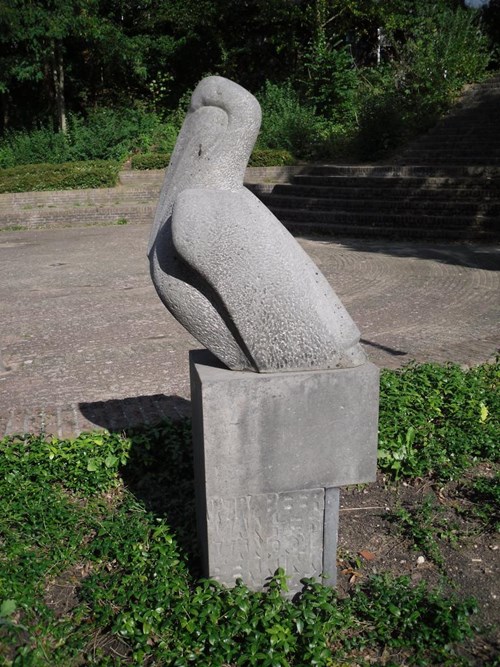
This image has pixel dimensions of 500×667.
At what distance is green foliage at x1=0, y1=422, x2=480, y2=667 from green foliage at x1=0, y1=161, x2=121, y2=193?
15.4m

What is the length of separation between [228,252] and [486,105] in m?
18.1

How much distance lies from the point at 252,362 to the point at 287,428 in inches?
11.7

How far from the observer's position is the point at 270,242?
2.53 m

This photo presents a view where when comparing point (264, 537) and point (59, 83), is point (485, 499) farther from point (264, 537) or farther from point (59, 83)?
point (59, 83)

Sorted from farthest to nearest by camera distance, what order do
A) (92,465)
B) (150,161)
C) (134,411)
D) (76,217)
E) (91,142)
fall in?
(91,142) → (150,161) → (76,217) → (134,411) → (92,465)

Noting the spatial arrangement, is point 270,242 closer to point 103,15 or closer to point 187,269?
point 187,269

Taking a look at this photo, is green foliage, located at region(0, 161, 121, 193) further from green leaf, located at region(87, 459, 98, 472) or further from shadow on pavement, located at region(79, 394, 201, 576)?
green leaf, located at region(87, 459, 98, 472)

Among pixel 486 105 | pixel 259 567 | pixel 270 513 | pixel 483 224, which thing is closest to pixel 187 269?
pixel 270 513

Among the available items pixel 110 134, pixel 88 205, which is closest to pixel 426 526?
pixel 88 205

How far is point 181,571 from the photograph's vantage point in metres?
2.91

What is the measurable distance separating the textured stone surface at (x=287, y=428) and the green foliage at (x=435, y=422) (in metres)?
1.20

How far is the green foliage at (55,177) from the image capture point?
685 inches

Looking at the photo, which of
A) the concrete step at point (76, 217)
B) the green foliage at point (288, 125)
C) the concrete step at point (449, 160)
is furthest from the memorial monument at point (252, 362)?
the green foliage at point (288, 125)

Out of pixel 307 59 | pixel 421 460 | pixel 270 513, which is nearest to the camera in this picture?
pixel 270 513
